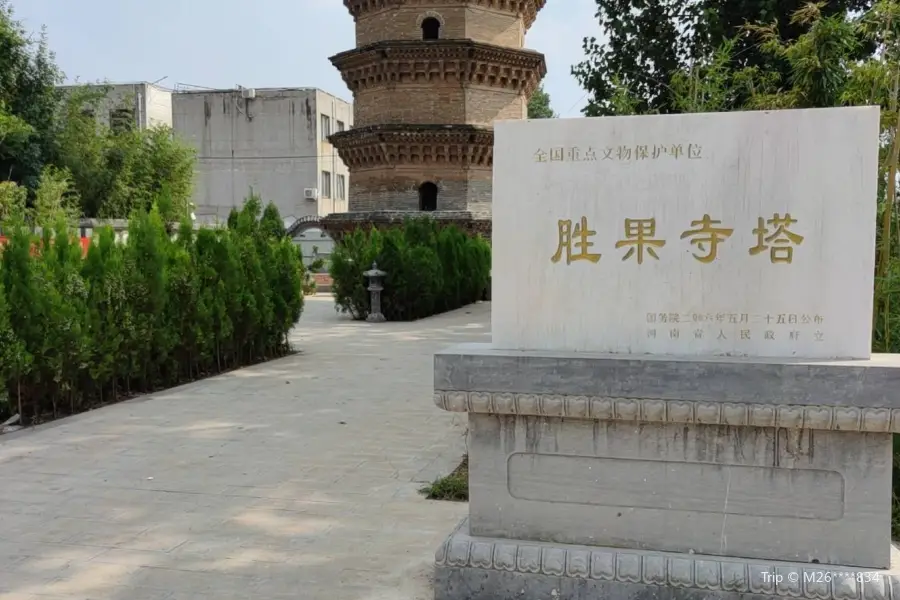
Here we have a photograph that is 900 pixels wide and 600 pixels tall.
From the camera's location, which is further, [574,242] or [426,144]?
[426,144]

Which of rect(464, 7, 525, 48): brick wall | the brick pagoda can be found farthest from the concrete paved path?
rect(464, 7, 525, 48): brick wall

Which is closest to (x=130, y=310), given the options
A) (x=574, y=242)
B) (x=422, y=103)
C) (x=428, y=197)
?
(x=574, y=242)

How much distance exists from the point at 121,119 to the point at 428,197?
16.8 meters

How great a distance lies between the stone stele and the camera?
8.75ft

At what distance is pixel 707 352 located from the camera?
2814 mm

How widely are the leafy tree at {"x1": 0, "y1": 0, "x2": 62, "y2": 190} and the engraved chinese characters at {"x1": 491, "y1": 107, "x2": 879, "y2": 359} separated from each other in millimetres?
23721

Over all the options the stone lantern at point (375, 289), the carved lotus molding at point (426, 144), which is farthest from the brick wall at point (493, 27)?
the stone lantern at point (375, 289)

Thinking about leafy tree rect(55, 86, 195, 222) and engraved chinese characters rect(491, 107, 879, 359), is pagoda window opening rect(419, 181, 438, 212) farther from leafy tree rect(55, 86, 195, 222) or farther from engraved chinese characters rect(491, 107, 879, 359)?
engraved chinese characters rect(491, 107, 879, 359)

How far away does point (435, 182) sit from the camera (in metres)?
21.8

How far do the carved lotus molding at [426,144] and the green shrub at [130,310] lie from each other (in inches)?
460

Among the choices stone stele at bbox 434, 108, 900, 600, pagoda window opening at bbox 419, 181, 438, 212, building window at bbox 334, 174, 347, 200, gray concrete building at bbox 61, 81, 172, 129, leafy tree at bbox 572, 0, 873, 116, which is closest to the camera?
stone stele at bbox 434, 108, 900, 600

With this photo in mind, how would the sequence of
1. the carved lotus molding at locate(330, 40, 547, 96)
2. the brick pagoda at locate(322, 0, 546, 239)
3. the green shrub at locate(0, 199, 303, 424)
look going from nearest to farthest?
the green shrub at locate(0, 199, 303, 424), the carved lotus molding at locate(330, 40, 547, 96), the brick pagoda at locate(322, 0, 546, 239)

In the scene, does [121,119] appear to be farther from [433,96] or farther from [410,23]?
[433,96]

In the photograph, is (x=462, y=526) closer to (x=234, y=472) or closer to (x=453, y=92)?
(x=234, y=472)
